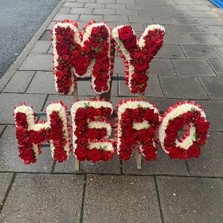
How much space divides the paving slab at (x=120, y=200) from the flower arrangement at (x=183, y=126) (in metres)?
0.42

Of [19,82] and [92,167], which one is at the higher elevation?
[92,167]

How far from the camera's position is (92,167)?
3.19 meters

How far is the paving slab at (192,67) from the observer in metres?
5.17

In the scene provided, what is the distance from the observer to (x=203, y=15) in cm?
826

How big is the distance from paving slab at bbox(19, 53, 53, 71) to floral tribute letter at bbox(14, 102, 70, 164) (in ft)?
8.12

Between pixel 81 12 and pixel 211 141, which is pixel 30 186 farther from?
pixel 81 12

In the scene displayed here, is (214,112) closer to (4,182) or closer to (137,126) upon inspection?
(137,126)

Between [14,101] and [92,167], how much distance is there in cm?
161

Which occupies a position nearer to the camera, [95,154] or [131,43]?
[131,43]

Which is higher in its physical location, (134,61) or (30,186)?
(134,61)

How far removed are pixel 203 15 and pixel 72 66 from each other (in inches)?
256

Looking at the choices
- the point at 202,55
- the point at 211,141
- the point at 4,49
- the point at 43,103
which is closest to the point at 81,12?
the point at 4,49

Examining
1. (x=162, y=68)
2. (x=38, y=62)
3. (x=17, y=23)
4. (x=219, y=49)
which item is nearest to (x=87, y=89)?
(x=38, y=62)

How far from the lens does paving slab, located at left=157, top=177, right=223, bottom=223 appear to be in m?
2.72
